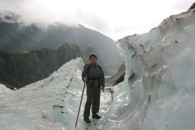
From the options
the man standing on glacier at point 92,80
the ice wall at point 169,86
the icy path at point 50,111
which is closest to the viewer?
the ice wall at point 169,86

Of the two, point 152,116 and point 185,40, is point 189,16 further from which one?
point 152,116

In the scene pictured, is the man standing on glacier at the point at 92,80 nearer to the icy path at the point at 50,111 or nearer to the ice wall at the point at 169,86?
the icy path at the point at 50,111

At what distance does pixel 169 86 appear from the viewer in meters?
9.68

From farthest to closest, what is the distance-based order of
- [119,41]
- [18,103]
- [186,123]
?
[119,41], [18,103], [186,123]

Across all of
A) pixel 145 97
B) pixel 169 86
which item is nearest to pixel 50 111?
pixel 145 97

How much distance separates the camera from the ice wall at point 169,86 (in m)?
8.20

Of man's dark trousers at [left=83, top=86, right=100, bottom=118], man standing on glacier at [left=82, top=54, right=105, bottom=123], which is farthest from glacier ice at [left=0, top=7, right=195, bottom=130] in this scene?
man standing on glacier at [left=82, top=54, right=105, bottom=123]

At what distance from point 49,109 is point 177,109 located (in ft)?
24.6

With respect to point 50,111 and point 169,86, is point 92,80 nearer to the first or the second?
point 50,111

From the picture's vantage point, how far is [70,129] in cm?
1274

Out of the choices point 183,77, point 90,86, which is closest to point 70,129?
point 90,86

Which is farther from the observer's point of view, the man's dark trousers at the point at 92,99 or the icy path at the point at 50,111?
the man's dark trousers at the point at 92,99

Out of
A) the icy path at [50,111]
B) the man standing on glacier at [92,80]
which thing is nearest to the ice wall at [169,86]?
the man standing on glacier at [92,80]

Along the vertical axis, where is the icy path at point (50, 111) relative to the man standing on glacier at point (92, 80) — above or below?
below
